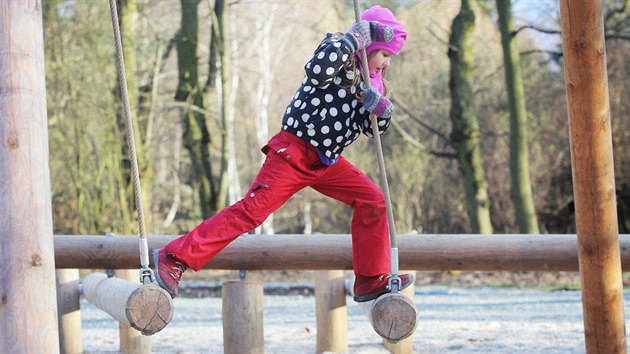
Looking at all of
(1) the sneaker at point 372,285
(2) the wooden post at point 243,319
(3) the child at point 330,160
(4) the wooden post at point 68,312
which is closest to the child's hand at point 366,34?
(3) the child at point 330,160

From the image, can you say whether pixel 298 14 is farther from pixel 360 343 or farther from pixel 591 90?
pixel 591 90

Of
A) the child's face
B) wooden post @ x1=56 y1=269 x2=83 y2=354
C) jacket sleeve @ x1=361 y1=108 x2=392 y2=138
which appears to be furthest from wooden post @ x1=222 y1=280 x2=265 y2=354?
the child's face

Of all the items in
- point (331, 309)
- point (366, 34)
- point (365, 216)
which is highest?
point (366, 34)

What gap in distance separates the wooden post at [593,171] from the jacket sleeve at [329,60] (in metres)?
0.96

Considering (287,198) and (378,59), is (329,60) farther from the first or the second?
(287,198)

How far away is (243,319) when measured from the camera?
204 inches

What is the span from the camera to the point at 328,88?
4.11 m

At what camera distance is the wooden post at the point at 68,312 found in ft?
19.2

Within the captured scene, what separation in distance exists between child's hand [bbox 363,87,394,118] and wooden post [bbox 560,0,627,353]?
82 centimetres

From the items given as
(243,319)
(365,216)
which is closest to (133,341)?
(243,319)

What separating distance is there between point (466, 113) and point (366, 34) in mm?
8966

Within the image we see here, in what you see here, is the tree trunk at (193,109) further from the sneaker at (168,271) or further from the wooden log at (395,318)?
the wooden log at (395,318)

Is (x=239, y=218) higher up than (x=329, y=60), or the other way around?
(x=329, y=60)

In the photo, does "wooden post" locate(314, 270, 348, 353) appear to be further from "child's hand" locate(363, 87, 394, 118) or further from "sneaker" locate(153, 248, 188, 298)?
"child's hand" locate(363, 87, 394, 118)
